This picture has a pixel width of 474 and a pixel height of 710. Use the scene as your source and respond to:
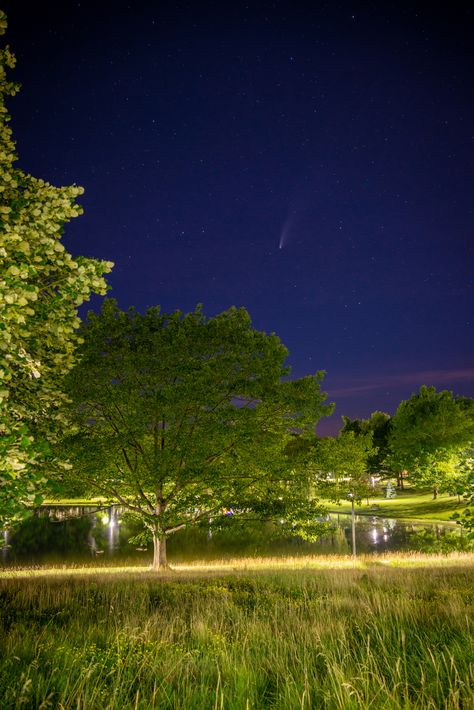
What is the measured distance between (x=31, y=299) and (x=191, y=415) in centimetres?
1261

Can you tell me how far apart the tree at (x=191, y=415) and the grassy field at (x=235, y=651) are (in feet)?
25.1

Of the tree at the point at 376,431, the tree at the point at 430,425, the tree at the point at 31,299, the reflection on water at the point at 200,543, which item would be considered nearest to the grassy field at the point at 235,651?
the tree at the point at 31,299

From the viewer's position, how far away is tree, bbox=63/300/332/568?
1670 centimetres

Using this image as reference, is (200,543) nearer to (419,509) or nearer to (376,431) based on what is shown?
(419,509)

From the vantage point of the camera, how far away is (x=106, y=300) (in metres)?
18.4

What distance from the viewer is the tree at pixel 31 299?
5766 mm

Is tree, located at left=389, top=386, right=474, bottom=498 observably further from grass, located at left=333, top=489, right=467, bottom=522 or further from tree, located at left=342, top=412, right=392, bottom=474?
tree, located at left=342, top=412, right=392, bottom=474

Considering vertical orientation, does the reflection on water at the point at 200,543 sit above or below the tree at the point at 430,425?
below

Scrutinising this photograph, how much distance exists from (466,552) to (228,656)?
102 feet

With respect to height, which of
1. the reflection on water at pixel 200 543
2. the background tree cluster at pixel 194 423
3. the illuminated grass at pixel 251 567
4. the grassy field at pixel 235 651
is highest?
the background tree cluster at pixel 194 423

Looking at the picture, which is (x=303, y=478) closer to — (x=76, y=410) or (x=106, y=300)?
(x=76, y=410)

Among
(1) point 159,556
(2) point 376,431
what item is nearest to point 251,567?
(1) point 159,556

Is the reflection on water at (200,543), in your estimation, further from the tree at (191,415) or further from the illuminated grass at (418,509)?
the tree at (191,415)

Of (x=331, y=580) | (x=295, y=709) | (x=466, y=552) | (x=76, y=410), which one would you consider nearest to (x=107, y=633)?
(x=295, y=709)
